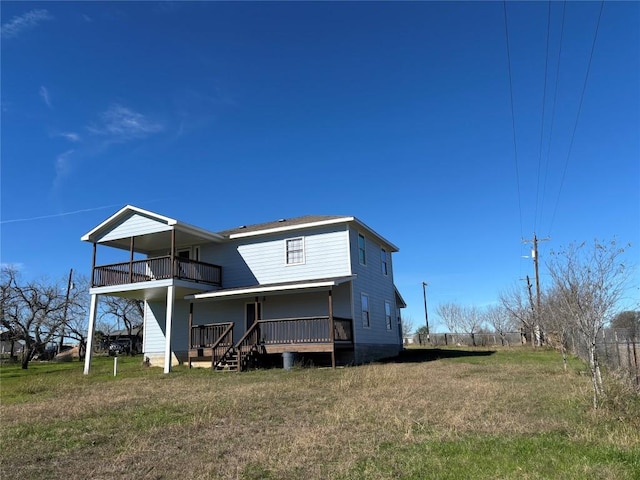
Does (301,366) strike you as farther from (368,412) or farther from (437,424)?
(437,424)

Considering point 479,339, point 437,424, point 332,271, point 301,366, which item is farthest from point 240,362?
point 479,339

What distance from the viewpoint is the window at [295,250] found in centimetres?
2125

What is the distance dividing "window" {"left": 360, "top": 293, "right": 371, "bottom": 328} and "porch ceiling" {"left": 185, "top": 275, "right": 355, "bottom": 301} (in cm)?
250

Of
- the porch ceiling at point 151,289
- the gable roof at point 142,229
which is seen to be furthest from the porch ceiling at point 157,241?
the porch ceiling at point 151,289

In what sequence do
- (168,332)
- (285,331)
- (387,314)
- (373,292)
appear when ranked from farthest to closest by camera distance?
(387,314) → (373,292) → (168,332) → (285,331)

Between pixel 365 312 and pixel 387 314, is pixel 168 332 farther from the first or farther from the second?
pixel 387 314

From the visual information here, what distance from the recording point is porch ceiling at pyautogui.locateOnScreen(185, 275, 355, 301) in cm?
1817

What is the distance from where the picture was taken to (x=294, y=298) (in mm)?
20750

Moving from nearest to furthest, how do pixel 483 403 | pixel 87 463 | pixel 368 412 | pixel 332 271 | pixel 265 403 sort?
pixel 87 463, pixel 368 412, pixel 483 403, pixel 265 403, pixel 332 271

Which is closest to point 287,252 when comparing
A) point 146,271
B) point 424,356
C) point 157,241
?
point 146,271

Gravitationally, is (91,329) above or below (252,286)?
below

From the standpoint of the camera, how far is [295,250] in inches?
843

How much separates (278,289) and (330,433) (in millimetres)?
12138

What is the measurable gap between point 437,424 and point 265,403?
12.4 ft
